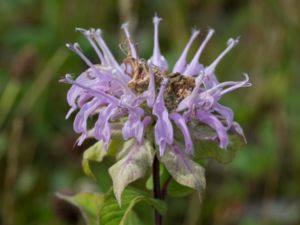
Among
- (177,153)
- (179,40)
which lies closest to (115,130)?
(177,153)

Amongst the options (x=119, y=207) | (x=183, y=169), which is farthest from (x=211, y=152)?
(x=119, y=207)

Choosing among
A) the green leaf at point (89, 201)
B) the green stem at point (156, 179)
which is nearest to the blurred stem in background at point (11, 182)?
the green leaf at point (89, 201)

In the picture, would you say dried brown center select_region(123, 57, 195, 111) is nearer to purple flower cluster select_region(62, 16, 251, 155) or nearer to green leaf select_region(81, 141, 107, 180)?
purple flower cluster select_region(62, 16, 251, 155)

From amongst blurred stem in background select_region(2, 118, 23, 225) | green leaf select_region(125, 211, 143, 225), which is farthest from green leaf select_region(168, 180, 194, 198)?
blurred stem in background select_region(2, 118, 23, 225)

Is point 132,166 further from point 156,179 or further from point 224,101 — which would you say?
point 224,101

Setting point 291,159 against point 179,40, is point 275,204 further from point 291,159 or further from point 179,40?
point 179,40
